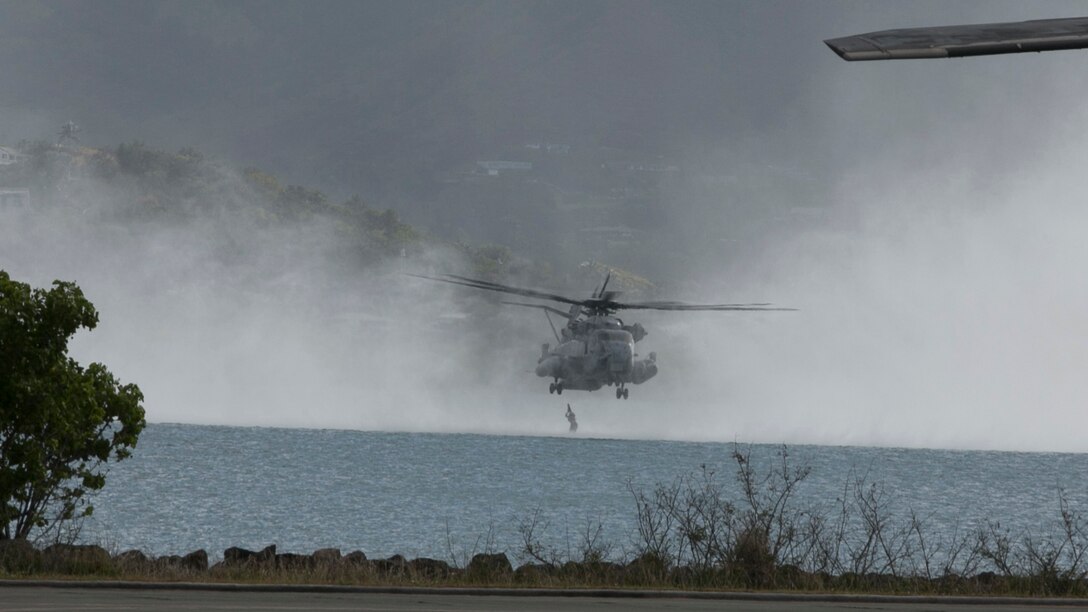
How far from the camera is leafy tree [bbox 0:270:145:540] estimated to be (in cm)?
1928

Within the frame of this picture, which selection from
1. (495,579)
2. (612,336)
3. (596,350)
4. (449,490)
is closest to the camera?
(495,579)

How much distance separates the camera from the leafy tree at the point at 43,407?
63.3 ft

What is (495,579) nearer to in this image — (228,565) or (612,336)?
(228,565)

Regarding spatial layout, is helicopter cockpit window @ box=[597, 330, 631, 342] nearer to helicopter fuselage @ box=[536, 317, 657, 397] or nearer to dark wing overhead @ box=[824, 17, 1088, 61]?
helicopter fuselage @ box=[536, 317, 657, 397]

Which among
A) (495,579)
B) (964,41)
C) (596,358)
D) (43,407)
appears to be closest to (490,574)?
(495,579)

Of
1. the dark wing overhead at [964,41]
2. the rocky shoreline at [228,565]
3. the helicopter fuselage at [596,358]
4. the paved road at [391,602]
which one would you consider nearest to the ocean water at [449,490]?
the rocky shoreline at [228,565]

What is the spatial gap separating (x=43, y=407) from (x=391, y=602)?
216 inches

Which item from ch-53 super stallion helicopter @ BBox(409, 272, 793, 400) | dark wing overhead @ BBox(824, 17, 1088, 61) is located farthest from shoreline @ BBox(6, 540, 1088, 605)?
ch-53 super stallion helicopter @ BBox(409, 272, 793, 400)

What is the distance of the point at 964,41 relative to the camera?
9.04 m

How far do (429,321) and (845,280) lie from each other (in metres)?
50.9

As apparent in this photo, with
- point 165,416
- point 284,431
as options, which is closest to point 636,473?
point 284,431

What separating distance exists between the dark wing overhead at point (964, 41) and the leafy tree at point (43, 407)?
1298 cm

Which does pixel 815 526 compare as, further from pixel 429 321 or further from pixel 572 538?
pixel 429 321

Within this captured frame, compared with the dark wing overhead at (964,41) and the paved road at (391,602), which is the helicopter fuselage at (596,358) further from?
the dark wing overhead at (964,41)
